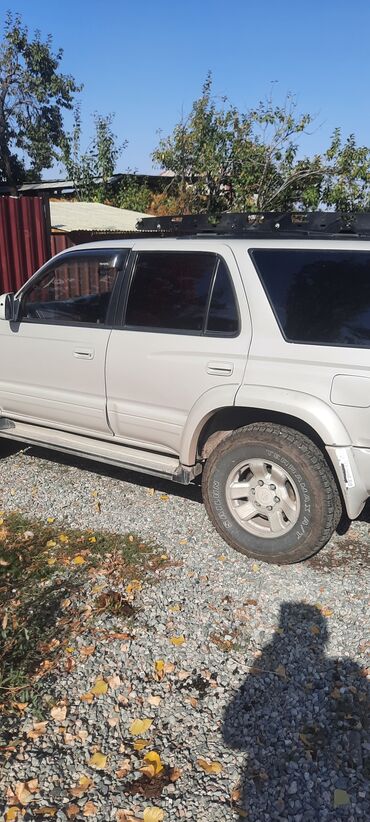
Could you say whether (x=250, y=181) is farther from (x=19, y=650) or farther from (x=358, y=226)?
(x=19, y=650)

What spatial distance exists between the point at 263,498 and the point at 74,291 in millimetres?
2107

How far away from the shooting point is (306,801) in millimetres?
2027

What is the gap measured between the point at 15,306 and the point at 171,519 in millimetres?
2046

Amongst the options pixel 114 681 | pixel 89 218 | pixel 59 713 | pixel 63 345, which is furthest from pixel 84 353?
pixel 89 218

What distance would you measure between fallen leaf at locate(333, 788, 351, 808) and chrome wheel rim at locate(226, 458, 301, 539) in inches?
60.0

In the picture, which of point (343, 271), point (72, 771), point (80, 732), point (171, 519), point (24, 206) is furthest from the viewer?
point (24, 206)

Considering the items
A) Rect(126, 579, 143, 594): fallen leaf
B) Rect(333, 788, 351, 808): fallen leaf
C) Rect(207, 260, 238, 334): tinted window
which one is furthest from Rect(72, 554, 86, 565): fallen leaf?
Rect(333, 788, 351, 808): fallen leaf

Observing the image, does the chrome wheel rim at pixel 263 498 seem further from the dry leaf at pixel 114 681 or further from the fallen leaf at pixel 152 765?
the fallen leaf at pixel 152 765

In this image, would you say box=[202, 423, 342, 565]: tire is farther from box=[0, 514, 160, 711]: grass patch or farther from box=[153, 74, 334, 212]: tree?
box=[153, 74, 334, 212]: tree

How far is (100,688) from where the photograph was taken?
8.38ft

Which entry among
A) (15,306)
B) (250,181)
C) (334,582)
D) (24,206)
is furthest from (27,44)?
(334,582)

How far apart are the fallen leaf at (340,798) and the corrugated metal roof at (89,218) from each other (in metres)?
11.4

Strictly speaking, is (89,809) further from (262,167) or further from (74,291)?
(262,167)

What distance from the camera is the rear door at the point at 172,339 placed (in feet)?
11.3
